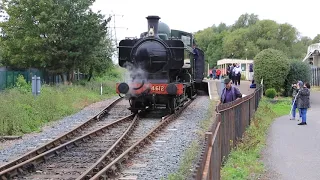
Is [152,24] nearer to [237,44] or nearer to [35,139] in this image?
[35,139]

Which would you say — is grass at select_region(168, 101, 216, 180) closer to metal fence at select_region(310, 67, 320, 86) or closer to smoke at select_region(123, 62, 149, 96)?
smoke at select_region(123, 62, 149, 96)

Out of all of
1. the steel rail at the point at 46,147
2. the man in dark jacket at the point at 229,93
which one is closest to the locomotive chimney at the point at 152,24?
the steel rail at the point at 46,147

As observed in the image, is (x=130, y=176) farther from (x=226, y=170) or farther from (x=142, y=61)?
(x=142, y=61)

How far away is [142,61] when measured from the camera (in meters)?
15.9

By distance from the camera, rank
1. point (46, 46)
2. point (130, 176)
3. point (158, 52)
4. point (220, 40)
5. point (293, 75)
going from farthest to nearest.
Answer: point (220, 40) < point (293, 75) < point (46, 46) < point (158, 52) < point (130, 176)

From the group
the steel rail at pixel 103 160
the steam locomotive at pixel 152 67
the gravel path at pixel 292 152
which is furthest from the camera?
the steam locomotive at pixel 152 67

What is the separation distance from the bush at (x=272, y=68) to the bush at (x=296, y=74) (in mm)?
748

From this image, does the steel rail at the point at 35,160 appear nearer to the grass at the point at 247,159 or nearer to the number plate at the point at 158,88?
the grass at the point at 247,159

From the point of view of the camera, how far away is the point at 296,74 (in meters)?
28.6

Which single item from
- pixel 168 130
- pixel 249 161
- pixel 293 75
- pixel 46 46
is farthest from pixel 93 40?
pixel 249 161

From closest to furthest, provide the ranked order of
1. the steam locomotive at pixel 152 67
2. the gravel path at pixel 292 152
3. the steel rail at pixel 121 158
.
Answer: the steel rail at pixel 121 158 → the gravel path at pixel 292 152 → the steam locomotive at pixel 152 67

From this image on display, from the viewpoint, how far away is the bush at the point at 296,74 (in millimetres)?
28453

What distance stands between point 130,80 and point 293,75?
15.6 metres

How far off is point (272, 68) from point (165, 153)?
1930cm
